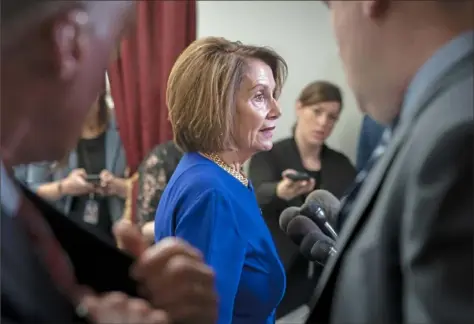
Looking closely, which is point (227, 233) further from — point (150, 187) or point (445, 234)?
point (445, 234)

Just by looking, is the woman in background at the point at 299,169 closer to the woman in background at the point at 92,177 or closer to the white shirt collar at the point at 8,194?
the woman in background at the point at 92,177

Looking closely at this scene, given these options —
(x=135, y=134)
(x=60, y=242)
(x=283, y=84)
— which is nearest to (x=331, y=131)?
(x=283, y=84)

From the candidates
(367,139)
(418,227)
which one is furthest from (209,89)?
(418,227)

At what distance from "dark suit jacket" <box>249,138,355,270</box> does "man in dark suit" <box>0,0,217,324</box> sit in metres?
0.23

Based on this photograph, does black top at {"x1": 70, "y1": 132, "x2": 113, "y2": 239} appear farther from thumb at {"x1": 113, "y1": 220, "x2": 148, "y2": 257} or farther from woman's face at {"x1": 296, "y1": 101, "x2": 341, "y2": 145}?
woman's face at {"x1": 296, "y1": 101, "x2": 341, "y2": 145}

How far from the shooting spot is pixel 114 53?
38 cm

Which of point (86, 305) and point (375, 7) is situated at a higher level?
point (375, 7)

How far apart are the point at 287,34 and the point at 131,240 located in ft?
0.98

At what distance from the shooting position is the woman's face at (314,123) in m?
0.59

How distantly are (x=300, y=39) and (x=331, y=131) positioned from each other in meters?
0.10

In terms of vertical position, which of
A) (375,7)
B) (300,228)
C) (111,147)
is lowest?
(300,228)

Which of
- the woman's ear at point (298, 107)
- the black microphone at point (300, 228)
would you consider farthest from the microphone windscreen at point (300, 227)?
the woman's ear at point (298, 107)

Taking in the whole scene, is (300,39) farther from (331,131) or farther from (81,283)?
(81,283)

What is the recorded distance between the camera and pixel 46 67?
0.34 m
